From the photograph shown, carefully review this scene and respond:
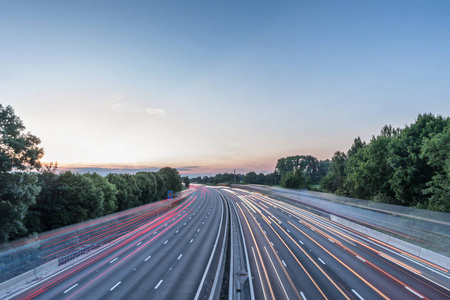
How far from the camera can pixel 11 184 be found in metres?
22.6

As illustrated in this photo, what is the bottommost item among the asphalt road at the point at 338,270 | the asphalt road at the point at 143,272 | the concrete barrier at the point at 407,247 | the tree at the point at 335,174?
the asphalt road at the point at 143,272

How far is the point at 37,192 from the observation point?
24844 mm

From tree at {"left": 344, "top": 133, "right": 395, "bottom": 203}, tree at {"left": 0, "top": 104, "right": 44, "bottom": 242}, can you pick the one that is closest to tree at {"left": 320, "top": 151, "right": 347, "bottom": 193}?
tree at {"left": 344, "top": 133, "right": 395, "bottom": 203}

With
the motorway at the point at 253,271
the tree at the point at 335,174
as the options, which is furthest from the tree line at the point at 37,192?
the tree at the point at 335,174

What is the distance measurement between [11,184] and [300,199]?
5727cm

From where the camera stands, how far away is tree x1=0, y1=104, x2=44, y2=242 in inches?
881

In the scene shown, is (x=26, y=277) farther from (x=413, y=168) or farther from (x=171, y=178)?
(x=171, y=178)

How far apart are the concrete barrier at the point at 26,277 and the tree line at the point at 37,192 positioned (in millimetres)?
5996

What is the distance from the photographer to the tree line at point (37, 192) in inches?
896

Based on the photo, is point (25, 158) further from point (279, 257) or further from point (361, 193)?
point (361, 193)

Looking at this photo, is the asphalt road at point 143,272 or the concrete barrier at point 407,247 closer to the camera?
the asphalt road at point 143,272

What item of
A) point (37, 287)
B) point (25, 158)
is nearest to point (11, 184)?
point (25, 158)

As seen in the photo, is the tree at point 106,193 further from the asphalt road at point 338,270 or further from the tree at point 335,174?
the tree at point 335,174

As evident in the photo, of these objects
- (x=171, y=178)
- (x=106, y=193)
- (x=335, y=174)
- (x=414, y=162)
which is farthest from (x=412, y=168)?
(x=171, y=178)
